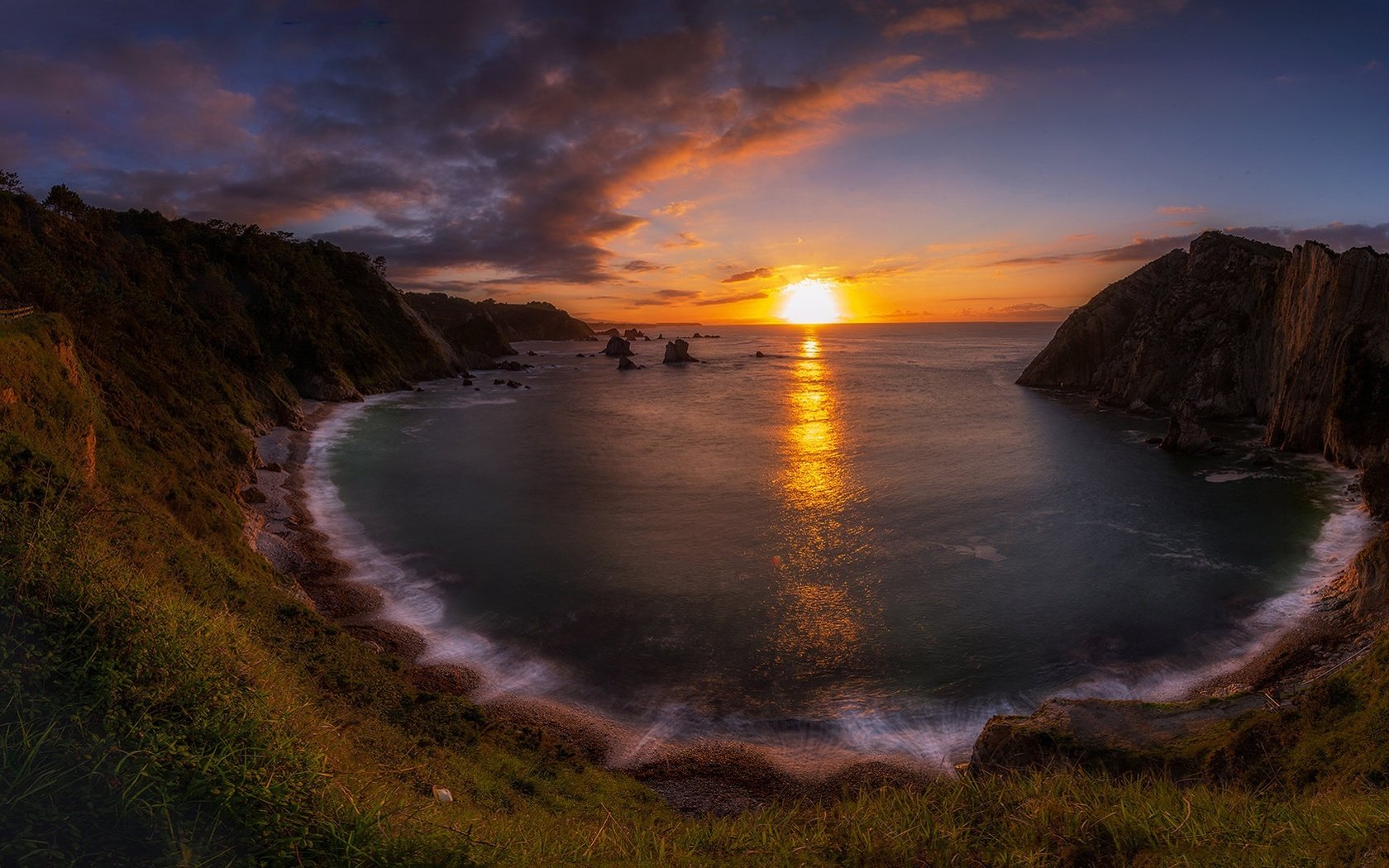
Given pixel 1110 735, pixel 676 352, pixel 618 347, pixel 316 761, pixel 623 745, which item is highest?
pixel 618 347

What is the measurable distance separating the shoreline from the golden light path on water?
4.21 meters

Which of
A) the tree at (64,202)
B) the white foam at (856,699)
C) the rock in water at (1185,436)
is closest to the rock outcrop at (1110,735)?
the white foam at (856,699)

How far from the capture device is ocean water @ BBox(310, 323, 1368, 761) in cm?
1741

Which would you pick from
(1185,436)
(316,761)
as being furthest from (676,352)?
(316,761)

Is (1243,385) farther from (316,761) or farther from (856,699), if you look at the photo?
(316,761)

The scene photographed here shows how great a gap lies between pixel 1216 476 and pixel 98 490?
51921mm

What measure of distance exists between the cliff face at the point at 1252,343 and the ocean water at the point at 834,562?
409cm

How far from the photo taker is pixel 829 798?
12.8 metres

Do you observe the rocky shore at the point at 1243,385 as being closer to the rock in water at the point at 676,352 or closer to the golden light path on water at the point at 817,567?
the golden light path on water at the point at 817,567

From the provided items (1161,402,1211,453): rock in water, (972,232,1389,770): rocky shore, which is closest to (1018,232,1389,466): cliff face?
(972,232,1389,770): rocky shore

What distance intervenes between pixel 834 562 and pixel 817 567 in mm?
1019

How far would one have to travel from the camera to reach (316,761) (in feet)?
17.2

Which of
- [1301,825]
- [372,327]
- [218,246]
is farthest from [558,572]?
[372,327]

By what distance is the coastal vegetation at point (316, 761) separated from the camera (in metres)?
4.57
